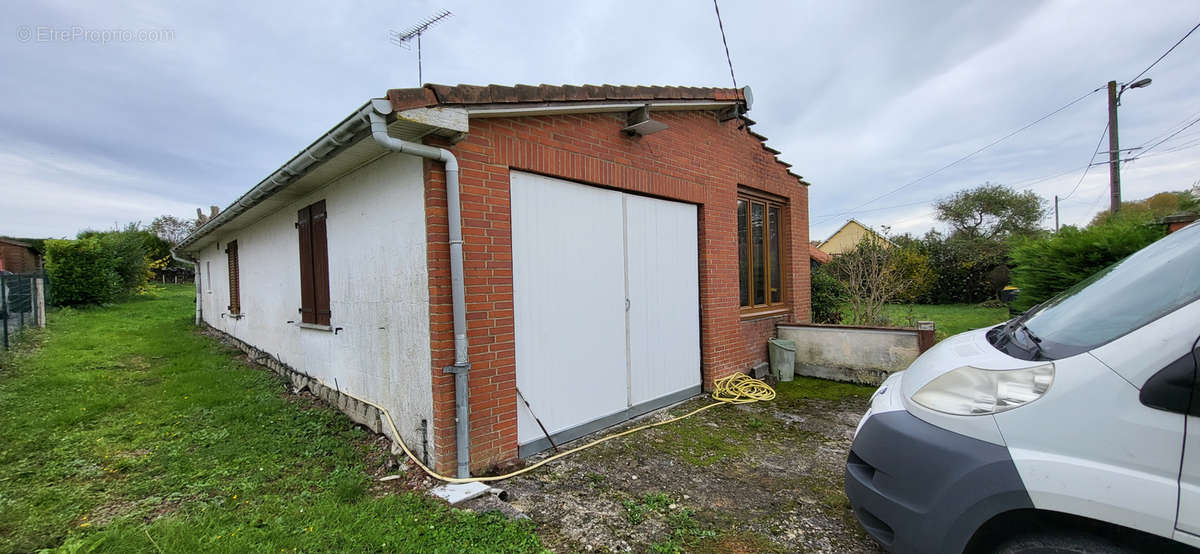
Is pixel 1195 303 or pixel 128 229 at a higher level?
pixel 128 229

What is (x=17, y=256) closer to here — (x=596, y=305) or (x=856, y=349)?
(x=596, y=305)

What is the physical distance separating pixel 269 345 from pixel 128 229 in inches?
828

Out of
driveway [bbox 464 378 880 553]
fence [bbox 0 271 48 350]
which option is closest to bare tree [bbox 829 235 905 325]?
driveway [bbox 464 378 880 553]

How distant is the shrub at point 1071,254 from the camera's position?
6.11 metres

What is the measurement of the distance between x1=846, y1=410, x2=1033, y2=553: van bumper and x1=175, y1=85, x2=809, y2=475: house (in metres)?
2.59

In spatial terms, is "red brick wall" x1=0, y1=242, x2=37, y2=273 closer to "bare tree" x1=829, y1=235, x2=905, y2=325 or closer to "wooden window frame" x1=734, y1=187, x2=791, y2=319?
"wooden window frame" x1=734, y1=187, x2=791, y2=319

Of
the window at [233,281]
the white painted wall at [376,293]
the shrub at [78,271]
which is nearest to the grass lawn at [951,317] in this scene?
the white painted wall at [376,293]

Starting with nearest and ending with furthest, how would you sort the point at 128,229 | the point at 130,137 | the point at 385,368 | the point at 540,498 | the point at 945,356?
the point at 945,356
the point at 540,498
the point at 385,368
the point at 130,137
the point at 128,229

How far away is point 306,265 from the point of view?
5.66m

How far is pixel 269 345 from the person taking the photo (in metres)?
7.54

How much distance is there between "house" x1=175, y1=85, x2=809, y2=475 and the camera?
11.0 ft

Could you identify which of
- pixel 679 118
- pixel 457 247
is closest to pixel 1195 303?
pixel 457 247

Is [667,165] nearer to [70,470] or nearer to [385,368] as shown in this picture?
[385,368]

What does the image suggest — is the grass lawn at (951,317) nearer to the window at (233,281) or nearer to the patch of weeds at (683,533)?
→ the patch of weeds at (683,533)
